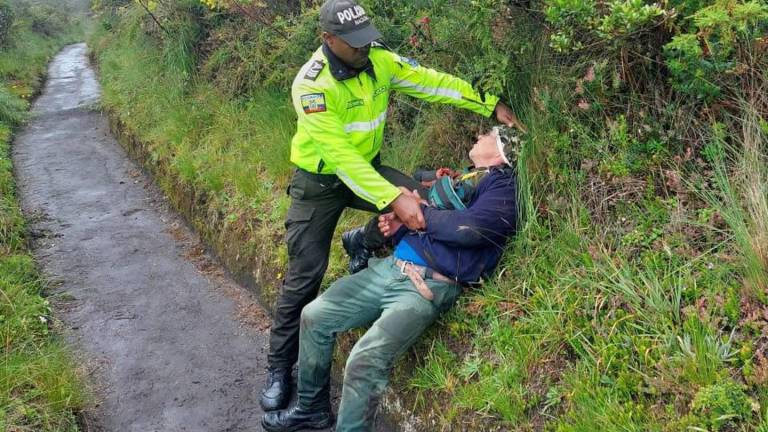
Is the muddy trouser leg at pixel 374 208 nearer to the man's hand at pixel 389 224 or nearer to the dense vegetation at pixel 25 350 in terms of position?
the man's hand at pixel 389 224

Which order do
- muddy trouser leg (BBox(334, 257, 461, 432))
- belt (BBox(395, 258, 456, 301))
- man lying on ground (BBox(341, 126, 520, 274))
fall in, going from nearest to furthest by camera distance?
muddy trouser leg (BBox(334, 257, 461, 432)), belt (BBox(395, 258, 456, 301)), man lying on ground (BBox(341, 126, 520, 274))

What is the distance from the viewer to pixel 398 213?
3.40m

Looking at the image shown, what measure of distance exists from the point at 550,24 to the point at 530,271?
1.48 metres

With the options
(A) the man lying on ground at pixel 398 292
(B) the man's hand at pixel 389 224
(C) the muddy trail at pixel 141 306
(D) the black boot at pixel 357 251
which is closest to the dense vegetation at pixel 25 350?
(C) the muddy trail at pixel 141 306

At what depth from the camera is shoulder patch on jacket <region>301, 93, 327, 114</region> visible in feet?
11.1

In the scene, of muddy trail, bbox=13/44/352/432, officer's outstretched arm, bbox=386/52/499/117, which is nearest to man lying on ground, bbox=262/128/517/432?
officer's outstretched arm, bbox=386/52/499/117

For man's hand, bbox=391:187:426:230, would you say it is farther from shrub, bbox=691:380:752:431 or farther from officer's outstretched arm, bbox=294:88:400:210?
shrub, bbox=691:380:752:431

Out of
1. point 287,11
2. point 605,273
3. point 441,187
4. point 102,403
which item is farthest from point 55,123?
point 605,273

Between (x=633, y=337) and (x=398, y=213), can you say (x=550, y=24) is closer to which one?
→ (x=398, y=213)

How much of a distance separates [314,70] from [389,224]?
0.98 metres

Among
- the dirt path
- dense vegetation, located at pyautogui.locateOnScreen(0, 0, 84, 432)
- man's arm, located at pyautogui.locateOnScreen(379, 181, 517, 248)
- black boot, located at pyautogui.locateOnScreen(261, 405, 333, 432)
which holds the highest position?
man's arm, located at pyautogui.locateOnScreen(379, 181, 517, 248)

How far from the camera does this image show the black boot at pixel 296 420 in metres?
3.64

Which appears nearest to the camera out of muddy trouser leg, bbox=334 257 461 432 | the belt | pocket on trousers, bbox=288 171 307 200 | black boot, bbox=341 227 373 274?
muddy trouser leg, bbox=334 257 461 432

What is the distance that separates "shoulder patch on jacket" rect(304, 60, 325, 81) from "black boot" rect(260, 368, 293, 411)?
6.14ft
